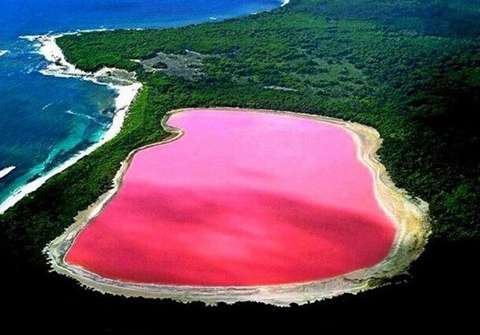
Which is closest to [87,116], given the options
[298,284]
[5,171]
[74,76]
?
[74,76]

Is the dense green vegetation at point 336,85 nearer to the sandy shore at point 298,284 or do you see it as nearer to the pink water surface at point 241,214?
the sandy shore at point 298,284

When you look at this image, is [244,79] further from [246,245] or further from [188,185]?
[246,245]

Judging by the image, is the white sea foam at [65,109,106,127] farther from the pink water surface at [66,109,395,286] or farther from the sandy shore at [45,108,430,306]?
the sandy shore at [45,108,430,306]

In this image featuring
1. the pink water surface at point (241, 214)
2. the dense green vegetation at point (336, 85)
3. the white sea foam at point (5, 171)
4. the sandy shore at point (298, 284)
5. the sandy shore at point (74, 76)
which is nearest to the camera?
the sandy shore at point (298, 284)

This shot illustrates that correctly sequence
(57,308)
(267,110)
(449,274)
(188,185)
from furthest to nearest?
1. (267,110)
2. (188,185)
3. (449,274)
4. (57,308)

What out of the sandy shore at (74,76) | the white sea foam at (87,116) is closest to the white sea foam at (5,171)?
the sandy shore at (74,76)

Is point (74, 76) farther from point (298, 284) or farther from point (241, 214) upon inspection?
point (298, 284)

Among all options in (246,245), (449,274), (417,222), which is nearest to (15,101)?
(246,245)
